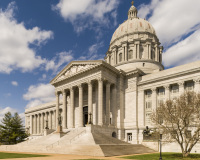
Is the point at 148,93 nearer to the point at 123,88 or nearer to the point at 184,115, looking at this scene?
the point at 123,88

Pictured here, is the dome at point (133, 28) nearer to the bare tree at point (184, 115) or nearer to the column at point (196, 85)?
the column at point (196, 85)

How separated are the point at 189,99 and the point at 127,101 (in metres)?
21.4

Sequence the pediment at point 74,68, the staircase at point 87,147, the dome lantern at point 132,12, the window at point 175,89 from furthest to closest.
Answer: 1. the dome lantern at point 132,12
2. the pediment at point 74,68
3. the window at point 175,89
4. the staircase at point 87,147

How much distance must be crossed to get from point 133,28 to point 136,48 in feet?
30.7

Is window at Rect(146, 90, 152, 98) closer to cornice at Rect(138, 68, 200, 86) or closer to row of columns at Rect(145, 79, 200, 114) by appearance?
row of columns at Rect(145, 79, 200, 114)

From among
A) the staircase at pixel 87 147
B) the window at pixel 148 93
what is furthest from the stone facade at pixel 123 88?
the staircase at pixel 87 147

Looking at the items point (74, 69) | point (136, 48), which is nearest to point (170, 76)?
point (136, 48)

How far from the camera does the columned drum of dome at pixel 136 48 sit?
58.1m

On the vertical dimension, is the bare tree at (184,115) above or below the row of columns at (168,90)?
below

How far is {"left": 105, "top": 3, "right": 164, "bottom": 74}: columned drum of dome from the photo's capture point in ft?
A: 191

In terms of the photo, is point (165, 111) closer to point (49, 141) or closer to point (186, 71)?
point (186, 71)

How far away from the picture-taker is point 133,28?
6475cm

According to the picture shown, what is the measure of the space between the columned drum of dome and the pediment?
14981mm

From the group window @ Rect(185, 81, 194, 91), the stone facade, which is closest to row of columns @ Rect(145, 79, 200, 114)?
the stone facade
